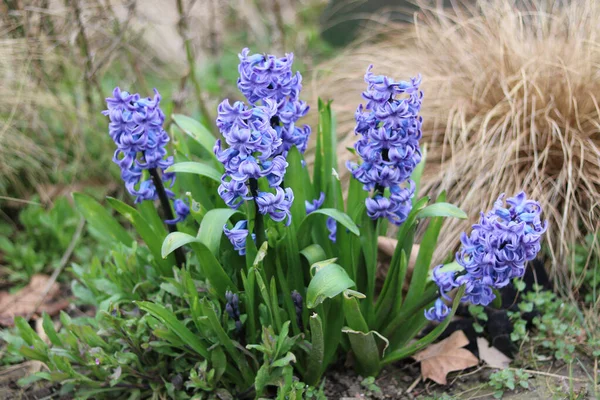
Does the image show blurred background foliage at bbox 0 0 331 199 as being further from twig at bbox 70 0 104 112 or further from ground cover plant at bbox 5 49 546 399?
ground cover plant at bbox 5 49 546 399

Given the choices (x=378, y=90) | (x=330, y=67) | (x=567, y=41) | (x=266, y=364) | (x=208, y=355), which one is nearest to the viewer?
(x=378, y=90)

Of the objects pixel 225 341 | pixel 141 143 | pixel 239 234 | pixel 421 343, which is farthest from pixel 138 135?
pixel 421 343

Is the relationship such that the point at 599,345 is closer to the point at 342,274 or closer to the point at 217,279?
the point at 342,274

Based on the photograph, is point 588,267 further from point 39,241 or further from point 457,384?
point 39,241

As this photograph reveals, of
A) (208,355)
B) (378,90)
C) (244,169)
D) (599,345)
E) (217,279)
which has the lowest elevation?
(599,345)

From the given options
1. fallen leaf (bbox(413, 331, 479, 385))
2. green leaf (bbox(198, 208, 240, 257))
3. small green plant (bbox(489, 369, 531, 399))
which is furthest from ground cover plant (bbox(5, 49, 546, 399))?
small green plant (bbox(489, 369, 531, 399))

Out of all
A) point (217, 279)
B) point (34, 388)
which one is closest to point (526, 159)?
point (217, 279)
